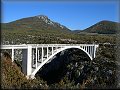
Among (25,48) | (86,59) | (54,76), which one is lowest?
(54,76)

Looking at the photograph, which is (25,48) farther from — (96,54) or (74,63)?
(96,54)

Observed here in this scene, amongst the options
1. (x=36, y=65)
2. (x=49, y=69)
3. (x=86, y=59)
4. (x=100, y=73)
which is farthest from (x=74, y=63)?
(x=36, y=65)

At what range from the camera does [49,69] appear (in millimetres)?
55031

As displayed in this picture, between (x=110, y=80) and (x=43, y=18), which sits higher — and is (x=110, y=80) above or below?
below

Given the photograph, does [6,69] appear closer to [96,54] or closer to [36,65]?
[36,65]

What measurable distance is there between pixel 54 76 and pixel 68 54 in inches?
314

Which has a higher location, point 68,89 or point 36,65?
point 68,89

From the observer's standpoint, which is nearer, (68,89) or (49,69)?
(68,89)

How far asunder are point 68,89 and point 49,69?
47762mm

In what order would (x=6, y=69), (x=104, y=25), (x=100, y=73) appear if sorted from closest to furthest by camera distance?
(x=6, y=69), (x=100, y=73), (x=104, y=25)

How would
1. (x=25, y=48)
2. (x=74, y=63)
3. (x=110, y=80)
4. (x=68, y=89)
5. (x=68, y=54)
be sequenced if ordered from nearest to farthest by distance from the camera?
(x=68, y=89) → (x=25, y=48) → (x=110, y=80) → (x=74, y=63) → (x=68, y=54)

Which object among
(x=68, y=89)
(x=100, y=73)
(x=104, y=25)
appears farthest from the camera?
(x=104, y=25)

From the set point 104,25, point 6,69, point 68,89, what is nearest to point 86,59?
point 6,69

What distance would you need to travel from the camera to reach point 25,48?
2784 centimetres
